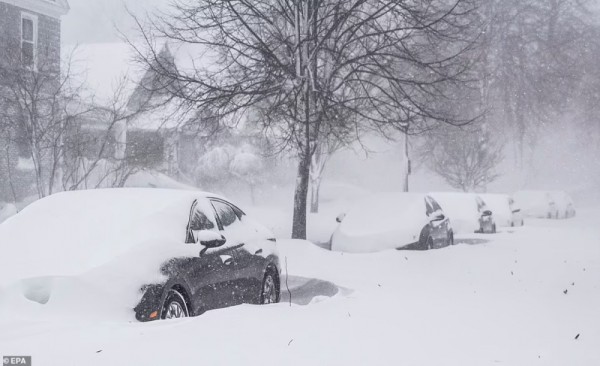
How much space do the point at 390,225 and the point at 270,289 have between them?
625cm

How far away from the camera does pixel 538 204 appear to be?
35500 millimetres

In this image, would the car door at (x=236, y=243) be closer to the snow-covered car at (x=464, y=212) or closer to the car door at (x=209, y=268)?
the car door at (x=209, y=268)

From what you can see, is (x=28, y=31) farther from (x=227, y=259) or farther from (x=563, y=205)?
(x=563, y=205)

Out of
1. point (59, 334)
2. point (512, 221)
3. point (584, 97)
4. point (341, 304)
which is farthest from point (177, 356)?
point (584, 97)

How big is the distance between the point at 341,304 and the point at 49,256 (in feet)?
9.50

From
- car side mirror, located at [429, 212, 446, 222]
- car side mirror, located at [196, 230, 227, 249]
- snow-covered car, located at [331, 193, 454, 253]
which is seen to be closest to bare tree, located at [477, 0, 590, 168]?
car side mirror, located at [429, 212, 446, 222]

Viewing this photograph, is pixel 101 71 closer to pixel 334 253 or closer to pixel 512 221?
pixel 512 221

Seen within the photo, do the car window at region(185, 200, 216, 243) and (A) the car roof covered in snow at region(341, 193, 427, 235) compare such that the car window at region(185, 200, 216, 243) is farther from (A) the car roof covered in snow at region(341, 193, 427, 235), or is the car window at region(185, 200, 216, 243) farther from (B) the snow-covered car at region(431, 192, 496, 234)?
(B) the snow-covered car at region(431, 192, 496, 234)

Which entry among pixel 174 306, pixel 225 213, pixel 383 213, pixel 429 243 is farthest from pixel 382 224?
pixel 174 306

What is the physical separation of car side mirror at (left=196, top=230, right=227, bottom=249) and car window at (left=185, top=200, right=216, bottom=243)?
0.09m

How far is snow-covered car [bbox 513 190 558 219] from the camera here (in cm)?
3541

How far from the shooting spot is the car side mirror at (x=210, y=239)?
21.8 ft

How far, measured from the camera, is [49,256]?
19.7ft

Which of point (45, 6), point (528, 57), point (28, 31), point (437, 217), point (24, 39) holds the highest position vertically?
point (45, 6)
